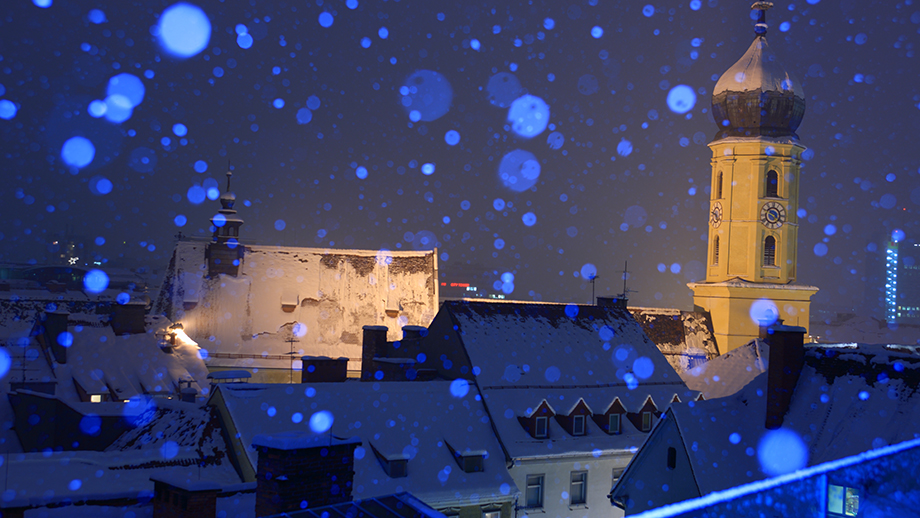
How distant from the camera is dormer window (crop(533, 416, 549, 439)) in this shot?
85.7 feet

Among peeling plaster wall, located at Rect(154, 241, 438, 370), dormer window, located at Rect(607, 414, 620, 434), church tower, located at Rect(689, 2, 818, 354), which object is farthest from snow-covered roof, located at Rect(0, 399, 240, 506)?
church tower, located at Rect(689, 2, 818, 354)

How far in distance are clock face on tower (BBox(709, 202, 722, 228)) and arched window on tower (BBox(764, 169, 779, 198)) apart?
11.2 feet

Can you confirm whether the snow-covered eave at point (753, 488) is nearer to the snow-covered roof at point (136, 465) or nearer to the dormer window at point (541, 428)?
the snow-covered roof at point (136, 465)

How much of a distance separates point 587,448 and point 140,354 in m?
22.1

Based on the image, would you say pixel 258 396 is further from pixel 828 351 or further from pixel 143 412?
pixel 828 351

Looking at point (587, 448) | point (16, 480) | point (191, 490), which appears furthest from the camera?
A: point (587, 448)

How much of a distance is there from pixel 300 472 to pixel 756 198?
5072 cm

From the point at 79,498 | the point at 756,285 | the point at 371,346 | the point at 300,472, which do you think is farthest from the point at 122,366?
the point at 756,285

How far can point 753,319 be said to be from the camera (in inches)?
2162

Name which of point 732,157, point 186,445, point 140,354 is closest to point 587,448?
point 186,445

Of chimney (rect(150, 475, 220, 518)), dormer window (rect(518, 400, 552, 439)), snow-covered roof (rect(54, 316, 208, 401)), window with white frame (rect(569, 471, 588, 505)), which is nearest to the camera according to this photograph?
chimney (rect(150, 475, 220, 518))

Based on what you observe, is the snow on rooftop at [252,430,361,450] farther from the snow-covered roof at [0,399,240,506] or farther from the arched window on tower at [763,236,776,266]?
the arched window on tower at [763,236,776,266]

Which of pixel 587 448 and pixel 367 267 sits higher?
pixel 367 267

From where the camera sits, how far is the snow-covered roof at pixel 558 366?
88.6ft
